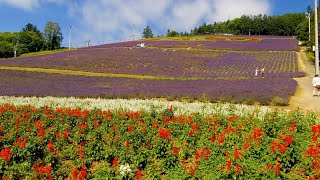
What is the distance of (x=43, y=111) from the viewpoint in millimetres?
13633

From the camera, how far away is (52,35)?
140625mm

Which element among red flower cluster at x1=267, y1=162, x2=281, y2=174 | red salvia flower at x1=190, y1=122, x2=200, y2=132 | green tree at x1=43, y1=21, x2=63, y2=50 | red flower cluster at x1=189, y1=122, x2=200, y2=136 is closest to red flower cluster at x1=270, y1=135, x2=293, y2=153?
red flower cluster at x1=267, y1=162, x2=281, y2=174

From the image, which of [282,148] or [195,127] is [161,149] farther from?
[282,148]

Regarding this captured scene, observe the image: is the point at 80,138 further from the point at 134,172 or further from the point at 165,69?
the point at 165,69

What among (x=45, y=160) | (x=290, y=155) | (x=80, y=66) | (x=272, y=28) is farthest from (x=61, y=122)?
(x=272, y=28)

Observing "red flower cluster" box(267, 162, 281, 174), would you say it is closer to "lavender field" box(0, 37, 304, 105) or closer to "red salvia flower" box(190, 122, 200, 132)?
"red salvia flower" box(190, 122, 200, 132)

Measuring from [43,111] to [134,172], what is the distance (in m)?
7.36

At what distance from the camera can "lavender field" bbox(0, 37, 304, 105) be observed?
24969mm

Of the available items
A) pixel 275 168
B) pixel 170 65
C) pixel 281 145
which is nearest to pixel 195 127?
pixel 281 145

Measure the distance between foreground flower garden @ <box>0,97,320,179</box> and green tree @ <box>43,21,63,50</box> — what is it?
134 meters

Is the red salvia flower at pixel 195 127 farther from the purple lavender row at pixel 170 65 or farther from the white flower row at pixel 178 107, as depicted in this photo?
the purple lavender row at pixel 170 65

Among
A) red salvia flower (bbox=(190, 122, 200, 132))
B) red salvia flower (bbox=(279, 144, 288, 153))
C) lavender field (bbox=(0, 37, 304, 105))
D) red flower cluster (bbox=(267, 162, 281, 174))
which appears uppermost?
lavender field (bbox=(0, 37, 304, 105))

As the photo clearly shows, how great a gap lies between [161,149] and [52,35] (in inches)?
5542

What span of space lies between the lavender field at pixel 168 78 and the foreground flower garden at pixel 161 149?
12.1 m
